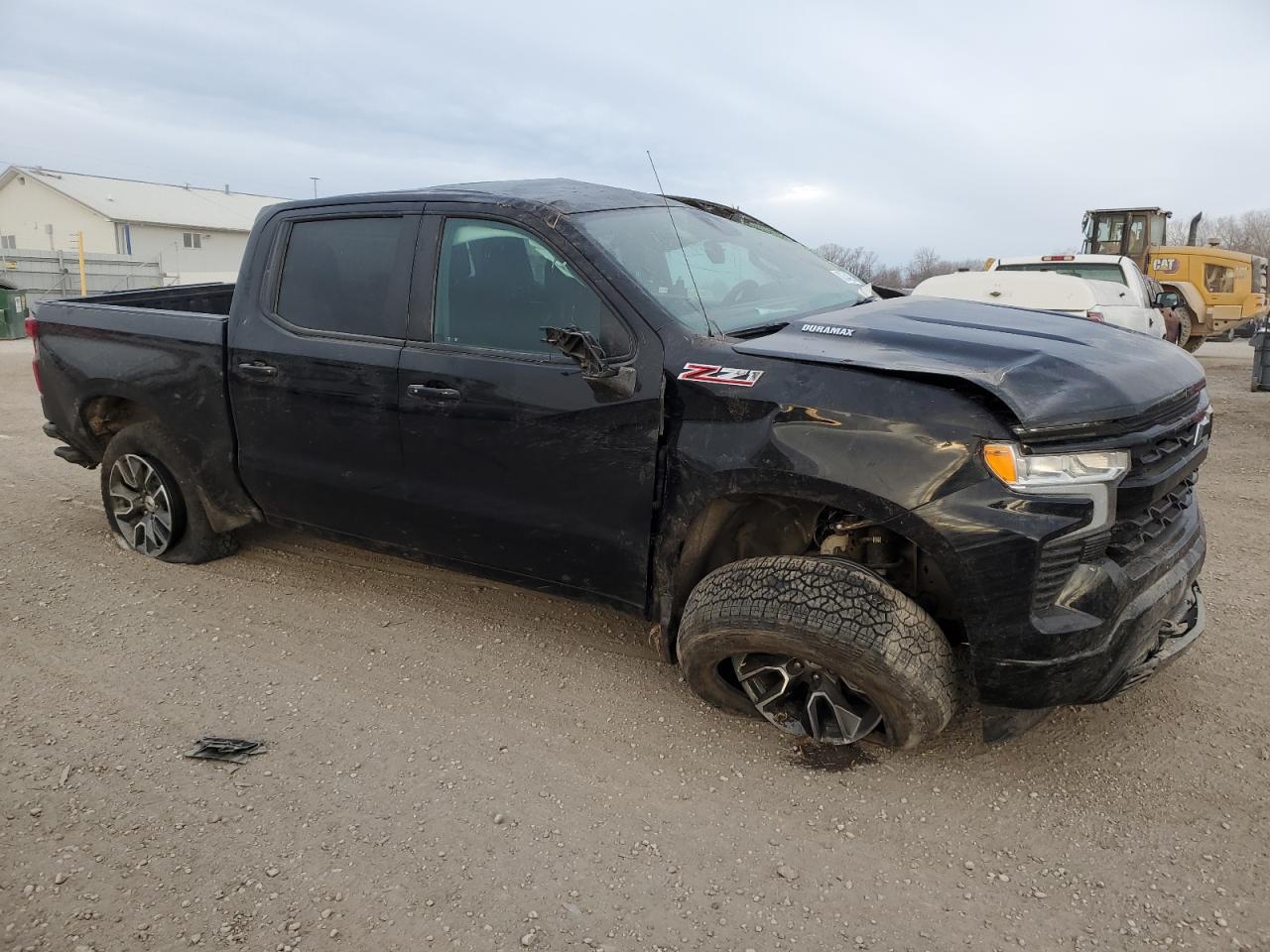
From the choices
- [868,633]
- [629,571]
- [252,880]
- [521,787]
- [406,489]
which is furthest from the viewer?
[406,489]

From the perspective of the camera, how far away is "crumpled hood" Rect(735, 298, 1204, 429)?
2.66m

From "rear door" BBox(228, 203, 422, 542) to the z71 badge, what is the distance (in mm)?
1310

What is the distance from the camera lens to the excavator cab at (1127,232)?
59.8 feet

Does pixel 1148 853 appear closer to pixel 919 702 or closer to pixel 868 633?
pixel 919 702

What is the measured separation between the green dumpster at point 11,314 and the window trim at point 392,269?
1871cm

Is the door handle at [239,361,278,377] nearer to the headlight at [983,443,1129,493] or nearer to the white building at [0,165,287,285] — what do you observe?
the headlight at [983,443,1129,493]

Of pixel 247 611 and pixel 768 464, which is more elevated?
pixel 768 464

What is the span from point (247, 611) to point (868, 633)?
303cm

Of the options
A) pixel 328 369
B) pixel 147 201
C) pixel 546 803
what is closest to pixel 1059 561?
pixel 546 803

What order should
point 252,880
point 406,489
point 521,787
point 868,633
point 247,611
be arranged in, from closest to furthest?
point 252,880 < point 868,633 < point 521,787 < point 406,489 < point 247,611

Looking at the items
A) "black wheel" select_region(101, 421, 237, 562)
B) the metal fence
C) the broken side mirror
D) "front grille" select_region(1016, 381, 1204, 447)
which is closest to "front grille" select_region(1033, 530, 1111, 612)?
"front grille" select_region(1016, 381, 1204, 447)

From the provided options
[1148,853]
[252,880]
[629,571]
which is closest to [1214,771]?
[1148,853]

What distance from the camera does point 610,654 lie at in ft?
13.1

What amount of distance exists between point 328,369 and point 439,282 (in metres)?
0.63
